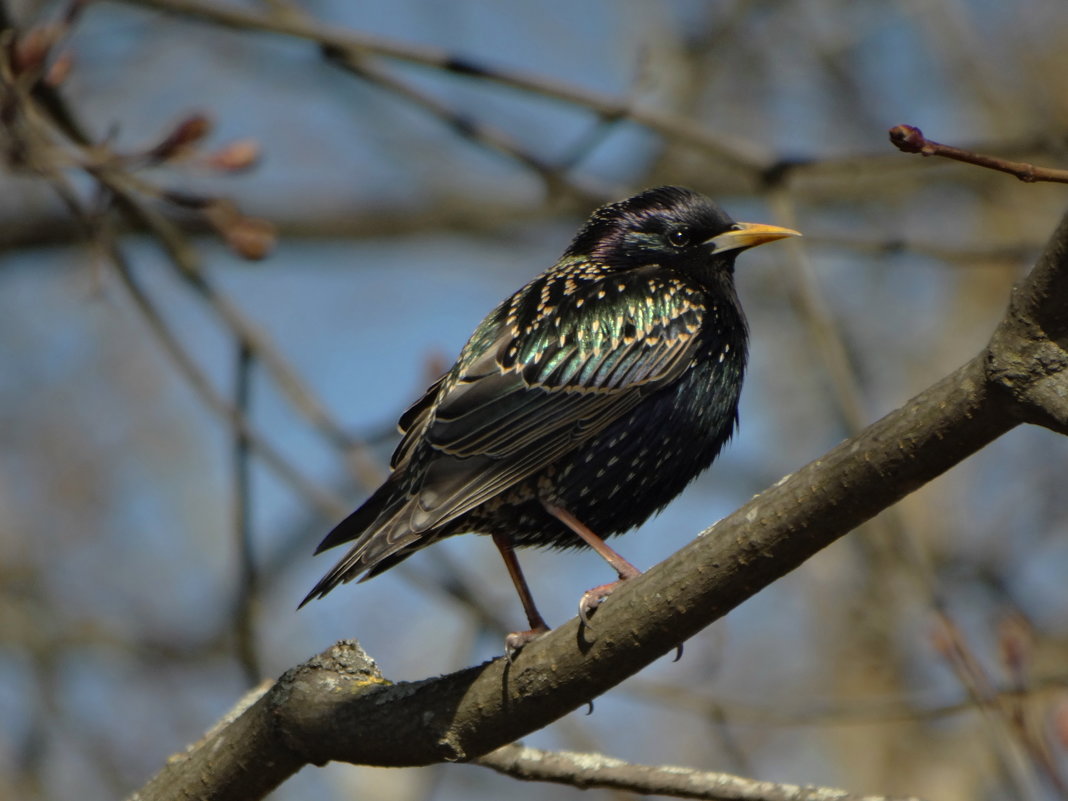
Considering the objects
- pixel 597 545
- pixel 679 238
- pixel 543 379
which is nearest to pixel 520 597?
pixel 597 545

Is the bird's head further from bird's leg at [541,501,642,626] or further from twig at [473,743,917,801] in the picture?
twig at [473,743,917,801]

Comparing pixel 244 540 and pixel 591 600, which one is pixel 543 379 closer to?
pixel 591 600

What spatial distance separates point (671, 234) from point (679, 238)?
0.10 feet

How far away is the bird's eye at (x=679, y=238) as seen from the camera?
14.9 feet

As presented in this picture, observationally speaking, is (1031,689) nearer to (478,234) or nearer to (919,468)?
(919,468)

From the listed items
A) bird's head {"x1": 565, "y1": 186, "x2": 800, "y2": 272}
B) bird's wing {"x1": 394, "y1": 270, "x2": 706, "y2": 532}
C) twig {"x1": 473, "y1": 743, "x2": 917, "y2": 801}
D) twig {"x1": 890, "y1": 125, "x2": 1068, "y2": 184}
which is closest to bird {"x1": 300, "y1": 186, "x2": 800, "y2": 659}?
bird's wing {"x1": 394, "y1": 270, "x2": 706, "y2": 532}

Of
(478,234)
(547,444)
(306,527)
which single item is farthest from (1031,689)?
(478,234)

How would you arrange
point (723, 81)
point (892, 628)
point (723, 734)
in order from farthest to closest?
point (723, 81) < point (892, 628) < point (723, 734)

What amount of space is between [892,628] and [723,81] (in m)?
Result: 4.87

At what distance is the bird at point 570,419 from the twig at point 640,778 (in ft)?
1.41

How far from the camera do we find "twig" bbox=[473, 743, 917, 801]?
2.92 m

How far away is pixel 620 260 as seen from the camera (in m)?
4.57

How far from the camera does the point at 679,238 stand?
4.54 m

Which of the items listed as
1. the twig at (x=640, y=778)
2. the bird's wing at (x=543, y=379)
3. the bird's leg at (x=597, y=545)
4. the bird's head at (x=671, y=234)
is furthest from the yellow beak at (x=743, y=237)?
the twig at (x=640, y=778)
